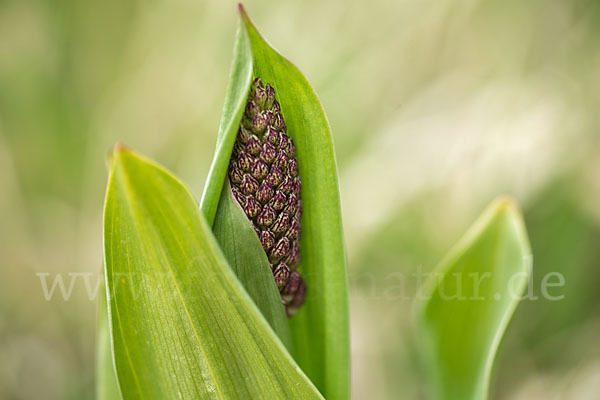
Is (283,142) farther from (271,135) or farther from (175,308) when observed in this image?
(175,308)

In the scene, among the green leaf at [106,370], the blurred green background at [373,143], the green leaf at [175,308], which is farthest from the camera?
the blurred green background at [373,143]

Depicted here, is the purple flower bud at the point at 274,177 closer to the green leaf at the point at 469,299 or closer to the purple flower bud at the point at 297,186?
the purple flower bud at the point at 297,186

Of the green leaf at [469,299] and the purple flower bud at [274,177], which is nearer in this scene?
the purple flower bud at [274,177]

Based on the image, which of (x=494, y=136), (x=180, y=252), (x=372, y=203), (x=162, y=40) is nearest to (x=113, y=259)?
(x=180, y=252)

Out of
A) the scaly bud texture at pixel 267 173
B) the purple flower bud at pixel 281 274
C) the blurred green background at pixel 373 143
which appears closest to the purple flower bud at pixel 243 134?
the scaly bud texture at pixel 267 173

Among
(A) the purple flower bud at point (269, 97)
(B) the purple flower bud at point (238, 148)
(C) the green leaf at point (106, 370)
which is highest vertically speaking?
(A) the purple flower bud at point (269, 97)

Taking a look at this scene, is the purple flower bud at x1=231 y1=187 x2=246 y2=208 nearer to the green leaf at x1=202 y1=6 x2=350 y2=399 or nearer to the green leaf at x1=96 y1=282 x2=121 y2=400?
the green leaf at x1=202 y1=6 x2=350 y2=399

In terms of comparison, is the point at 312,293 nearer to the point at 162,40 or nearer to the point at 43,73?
the point at 162,40
